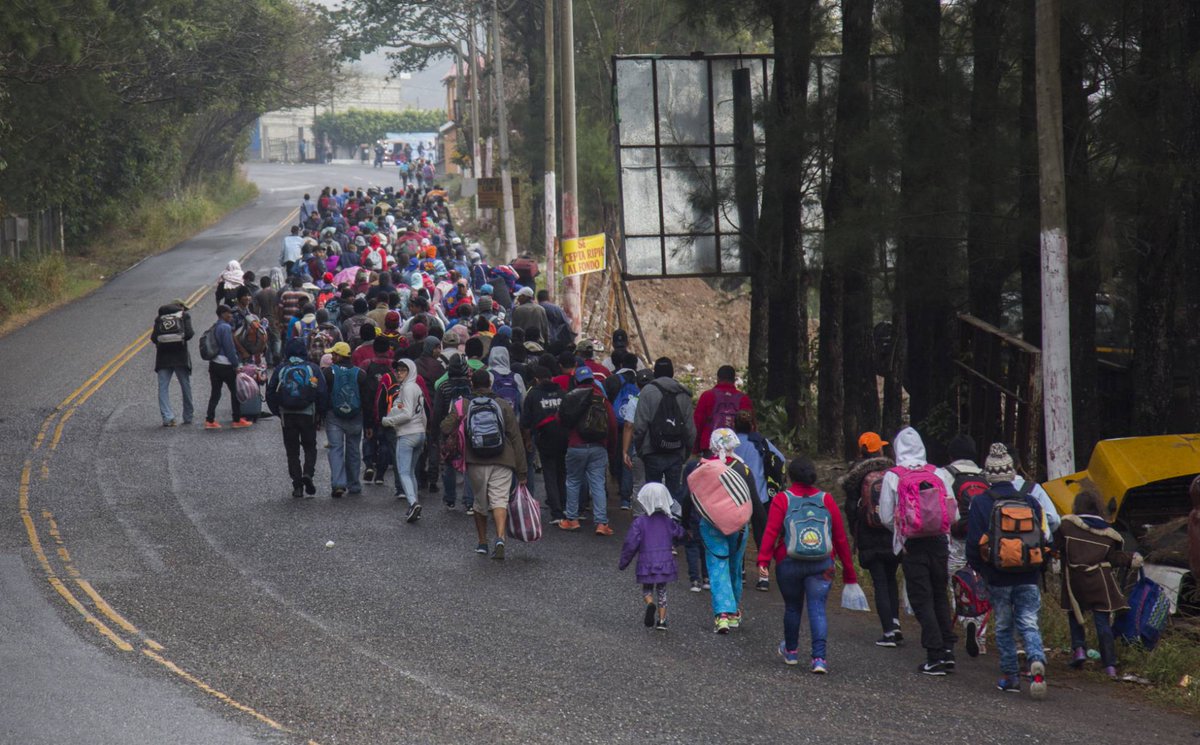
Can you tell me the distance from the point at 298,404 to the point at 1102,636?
28.1 feet

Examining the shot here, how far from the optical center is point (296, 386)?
15.2 metres

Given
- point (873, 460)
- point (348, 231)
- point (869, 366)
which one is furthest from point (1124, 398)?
point (348, 231)

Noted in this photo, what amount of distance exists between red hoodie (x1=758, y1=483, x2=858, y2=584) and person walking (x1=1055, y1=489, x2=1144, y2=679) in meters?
1.49

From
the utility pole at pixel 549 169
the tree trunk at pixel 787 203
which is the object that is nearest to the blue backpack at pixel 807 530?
the tree trunk at pixel 787 203

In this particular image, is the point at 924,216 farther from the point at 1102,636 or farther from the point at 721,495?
the point at 1102,636

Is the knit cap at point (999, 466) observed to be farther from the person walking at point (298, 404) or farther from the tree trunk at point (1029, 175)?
the person walking at point (298, 404)

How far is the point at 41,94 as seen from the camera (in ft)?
102

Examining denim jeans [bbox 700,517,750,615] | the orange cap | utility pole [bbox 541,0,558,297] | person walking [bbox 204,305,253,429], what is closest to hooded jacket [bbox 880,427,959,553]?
the orange cap

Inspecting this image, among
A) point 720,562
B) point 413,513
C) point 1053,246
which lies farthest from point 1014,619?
point 413,513

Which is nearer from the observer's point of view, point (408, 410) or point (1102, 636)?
point (1102, 636)

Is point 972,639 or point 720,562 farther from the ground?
point 720,562

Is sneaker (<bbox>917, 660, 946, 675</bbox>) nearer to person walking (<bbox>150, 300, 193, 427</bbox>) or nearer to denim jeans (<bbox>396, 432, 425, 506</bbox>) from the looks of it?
denim jeans (<bbox>396, 432, 425, 506</bbox>)

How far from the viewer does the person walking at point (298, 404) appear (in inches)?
602

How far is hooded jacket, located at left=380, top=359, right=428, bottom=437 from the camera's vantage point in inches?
581
